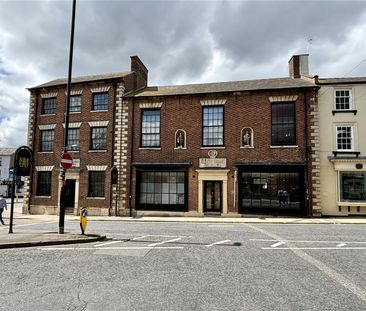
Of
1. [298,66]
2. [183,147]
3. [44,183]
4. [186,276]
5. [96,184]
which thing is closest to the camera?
[186,276]

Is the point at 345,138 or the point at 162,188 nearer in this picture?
the point at 345,138

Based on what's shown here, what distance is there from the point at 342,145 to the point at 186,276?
17.5 m

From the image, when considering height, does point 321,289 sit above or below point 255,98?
below

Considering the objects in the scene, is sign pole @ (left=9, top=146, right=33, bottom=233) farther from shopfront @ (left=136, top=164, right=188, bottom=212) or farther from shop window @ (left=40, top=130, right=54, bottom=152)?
shop window @ (left=40, top=130, right=54, bottom=152)

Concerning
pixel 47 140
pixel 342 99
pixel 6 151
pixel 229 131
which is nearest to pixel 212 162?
pixel 229 131

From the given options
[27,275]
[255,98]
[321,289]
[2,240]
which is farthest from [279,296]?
[255,98]

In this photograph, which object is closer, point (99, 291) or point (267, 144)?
point (99, 291)

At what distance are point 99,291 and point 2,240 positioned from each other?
258 inches

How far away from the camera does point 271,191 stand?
19.2 metres

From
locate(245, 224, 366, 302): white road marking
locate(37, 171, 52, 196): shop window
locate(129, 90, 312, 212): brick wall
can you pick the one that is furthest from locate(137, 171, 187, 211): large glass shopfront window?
locate(245, 224, 366, 302): white road marking

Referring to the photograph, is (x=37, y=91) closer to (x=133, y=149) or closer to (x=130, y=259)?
(x=133, y=149)

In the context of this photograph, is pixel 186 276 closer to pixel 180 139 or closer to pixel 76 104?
pixel 180 139

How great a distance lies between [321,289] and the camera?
203 inches

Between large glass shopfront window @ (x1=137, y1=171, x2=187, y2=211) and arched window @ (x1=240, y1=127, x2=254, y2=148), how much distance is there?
4.76 m
